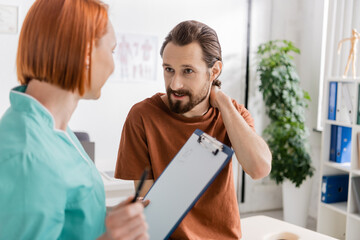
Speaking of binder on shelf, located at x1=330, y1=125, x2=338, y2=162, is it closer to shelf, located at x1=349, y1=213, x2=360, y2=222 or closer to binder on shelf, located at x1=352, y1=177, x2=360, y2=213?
binder on shelf, located at x1=352, y1=177, x2=360, y2=213

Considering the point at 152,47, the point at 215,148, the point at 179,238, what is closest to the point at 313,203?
the point at 152,47

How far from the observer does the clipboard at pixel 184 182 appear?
90 cm

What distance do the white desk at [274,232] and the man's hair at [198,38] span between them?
74 centimetres

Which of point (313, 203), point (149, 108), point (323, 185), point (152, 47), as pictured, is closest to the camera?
point (149, 108)

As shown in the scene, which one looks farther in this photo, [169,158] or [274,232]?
[274,232]

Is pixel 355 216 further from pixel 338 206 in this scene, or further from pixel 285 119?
pixel 285 119

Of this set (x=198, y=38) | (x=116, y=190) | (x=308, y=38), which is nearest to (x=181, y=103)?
(x=198, y=38)

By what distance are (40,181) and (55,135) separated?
0.13 m

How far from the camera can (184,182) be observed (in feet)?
3.27

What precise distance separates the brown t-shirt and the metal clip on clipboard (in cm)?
38

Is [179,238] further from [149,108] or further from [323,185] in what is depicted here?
[323,185]

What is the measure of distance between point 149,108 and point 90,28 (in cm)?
69

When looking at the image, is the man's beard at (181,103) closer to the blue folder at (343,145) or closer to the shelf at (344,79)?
the shelf at (344,79)

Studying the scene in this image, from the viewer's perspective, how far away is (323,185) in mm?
3146
